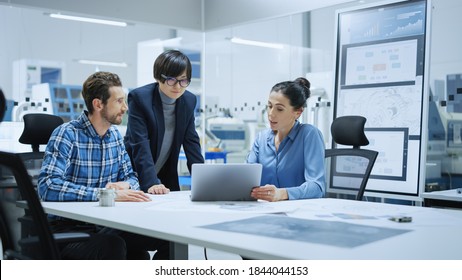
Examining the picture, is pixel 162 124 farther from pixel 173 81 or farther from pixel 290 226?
pixel 290 226

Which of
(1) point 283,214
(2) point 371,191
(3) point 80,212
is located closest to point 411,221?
(1) point 283,214

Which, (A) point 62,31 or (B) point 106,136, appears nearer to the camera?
(B) point 106,136

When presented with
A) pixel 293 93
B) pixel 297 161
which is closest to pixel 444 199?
pixel 297 161

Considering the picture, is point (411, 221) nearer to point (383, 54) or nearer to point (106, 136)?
point (106, 136)

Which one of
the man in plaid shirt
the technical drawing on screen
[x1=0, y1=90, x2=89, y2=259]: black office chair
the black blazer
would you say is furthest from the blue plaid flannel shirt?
the technical drawing on screen

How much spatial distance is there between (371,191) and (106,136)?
8.64 ft

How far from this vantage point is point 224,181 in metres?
2.53

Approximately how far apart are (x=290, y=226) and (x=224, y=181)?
0.75m

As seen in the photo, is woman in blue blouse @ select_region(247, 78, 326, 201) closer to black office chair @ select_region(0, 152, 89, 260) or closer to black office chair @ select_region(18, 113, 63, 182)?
black office chair @ select_region(18, 113, 63, 182)

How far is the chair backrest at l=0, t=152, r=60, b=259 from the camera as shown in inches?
58.9

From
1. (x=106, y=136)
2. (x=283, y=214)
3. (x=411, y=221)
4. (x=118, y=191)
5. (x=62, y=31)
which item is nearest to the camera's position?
(x=411, y=221)

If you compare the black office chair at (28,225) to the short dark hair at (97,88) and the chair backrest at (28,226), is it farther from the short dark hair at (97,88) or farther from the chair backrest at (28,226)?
the short dark hair at (97,88)

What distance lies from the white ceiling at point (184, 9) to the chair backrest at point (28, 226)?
420 centimetres
